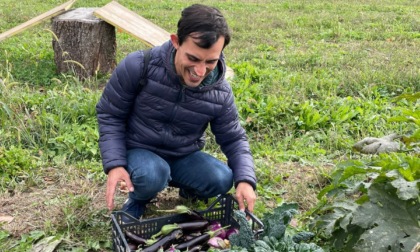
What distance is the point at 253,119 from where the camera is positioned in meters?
4.78

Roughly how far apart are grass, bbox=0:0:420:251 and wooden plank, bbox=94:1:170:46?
2.09 feet

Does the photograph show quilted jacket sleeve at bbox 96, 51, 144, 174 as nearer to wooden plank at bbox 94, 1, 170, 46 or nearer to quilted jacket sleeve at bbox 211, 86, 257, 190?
quilted jacket sleeve at bbox 211, 86, 257, 190

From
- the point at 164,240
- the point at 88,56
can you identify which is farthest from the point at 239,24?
the point at 164,240

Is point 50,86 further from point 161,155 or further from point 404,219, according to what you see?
point 404,219

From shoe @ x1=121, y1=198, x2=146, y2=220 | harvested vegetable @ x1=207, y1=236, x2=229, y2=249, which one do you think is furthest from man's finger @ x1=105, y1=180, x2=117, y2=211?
harvested vegetable @ x1=207, y1=236, x2=229, y2=249

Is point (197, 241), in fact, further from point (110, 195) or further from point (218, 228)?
point (110, 195)

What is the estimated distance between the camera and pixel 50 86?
5.76m

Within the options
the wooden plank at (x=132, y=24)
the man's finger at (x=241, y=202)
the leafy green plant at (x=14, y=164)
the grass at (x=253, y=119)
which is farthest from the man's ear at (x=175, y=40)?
the wooden plank at (x=132, y=24)

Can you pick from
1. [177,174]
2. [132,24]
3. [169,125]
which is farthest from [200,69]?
[132,24]

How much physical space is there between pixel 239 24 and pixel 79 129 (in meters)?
5.70

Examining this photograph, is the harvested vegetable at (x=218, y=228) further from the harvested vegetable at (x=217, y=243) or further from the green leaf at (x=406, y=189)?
the green leaf at (x=406, y=189)

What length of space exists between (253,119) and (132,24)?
2.28 m

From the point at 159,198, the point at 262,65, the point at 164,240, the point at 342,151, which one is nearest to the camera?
the point at 164,240

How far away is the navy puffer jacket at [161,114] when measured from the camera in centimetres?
298
